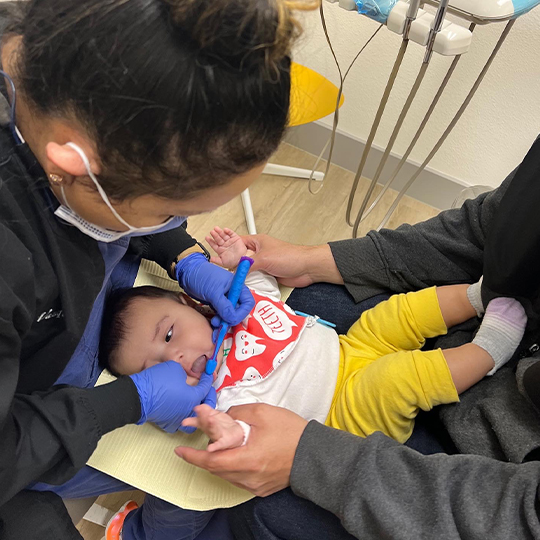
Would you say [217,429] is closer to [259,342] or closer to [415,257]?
[259,342]

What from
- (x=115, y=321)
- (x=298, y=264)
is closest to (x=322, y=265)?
(x=298, y=264)

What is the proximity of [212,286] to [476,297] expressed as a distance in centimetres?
55

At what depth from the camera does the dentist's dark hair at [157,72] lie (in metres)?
0.49

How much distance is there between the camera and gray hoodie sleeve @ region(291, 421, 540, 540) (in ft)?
2.28

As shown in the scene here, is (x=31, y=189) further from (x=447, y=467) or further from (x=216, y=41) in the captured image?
(x=447, y=467)

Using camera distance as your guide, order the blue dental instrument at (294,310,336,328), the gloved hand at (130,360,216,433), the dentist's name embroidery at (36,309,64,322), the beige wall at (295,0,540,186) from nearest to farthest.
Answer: the dentist's name embroidery at (36,309,64,322) < the gloved hand at (130,360,216,433) < the blue dental instrument at (294,310,336,328) < the beige wall at (295,0,540,186)

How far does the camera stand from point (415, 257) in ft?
3.73

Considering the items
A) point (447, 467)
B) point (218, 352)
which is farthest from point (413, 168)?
point (447, 467)

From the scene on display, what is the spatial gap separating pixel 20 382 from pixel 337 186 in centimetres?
159

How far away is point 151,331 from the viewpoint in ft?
3.43

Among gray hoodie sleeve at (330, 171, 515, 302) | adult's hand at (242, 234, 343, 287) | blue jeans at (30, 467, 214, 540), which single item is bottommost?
blue jeans at (30, 467, 214, 540)

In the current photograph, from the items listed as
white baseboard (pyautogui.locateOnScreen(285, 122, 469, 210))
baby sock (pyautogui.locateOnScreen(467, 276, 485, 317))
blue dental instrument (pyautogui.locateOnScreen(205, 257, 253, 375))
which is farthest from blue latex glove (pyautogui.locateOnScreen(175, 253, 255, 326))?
white baseboard (pyautogui.locateOnScreen(285, 122, 469, 210))

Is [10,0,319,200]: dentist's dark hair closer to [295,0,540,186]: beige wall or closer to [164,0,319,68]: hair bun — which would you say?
[164,0,319,68]: hair bun

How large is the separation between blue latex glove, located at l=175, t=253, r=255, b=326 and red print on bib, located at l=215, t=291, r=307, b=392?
0.15 feet
